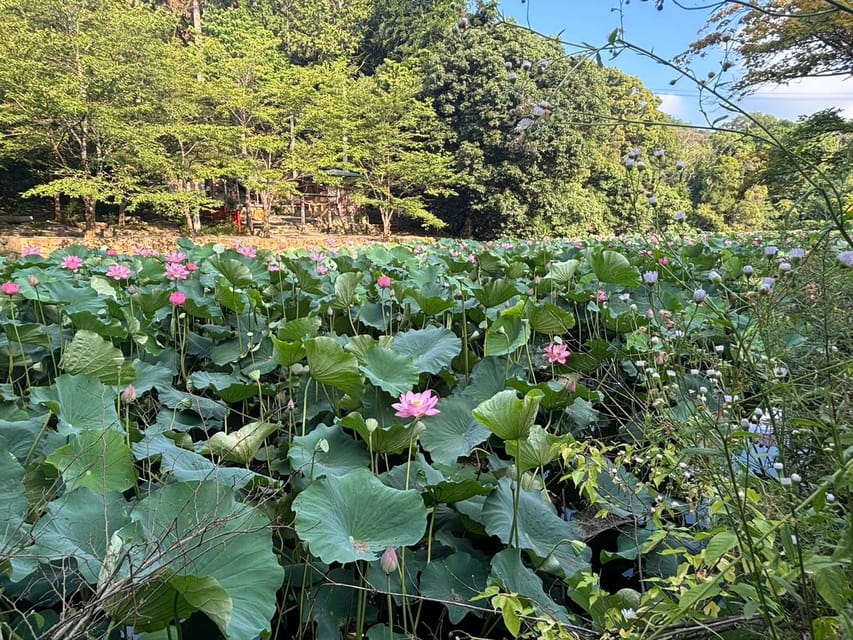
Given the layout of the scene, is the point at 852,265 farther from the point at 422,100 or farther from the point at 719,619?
the point at 422,100

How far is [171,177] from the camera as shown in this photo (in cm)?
1300

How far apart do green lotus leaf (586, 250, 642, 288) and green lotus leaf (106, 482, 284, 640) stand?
153 centimetres

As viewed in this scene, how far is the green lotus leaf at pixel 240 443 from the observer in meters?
0.92

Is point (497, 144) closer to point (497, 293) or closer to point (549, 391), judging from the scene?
point (497, 293)

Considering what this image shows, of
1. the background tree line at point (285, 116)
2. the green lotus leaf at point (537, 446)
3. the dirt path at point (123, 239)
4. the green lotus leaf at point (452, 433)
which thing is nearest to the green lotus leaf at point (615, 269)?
the green lotus leaf at point (452, 433)

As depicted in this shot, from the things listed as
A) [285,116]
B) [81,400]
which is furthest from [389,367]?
[285,116]

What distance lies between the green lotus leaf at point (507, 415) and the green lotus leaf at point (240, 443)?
39 centimetres

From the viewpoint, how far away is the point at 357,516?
792mm

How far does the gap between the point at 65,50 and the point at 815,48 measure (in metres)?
13.8

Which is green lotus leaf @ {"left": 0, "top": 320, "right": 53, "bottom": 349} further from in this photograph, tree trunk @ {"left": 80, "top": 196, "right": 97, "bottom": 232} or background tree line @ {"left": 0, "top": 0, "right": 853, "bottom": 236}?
tree trunk @ {"left": 80, "top": 196, "right": 97, "bottom": 232}

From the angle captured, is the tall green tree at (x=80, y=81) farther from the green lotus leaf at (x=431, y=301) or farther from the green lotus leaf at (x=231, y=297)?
the green lotus leaf at (x=431, y=301)

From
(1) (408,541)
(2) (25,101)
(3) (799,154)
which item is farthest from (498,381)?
(2) (25,101)

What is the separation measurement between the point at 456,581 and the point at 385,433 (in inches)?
10.6

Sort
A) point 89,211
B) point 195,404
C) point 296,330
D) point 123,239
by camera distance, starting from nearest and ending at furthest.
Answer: point 195,404 < point 296,330 < point 123,239 < point 89,211
